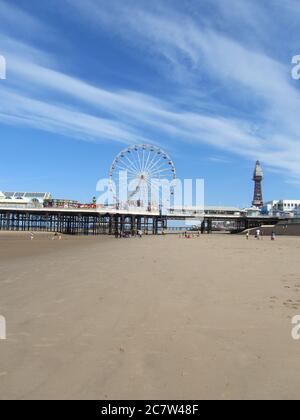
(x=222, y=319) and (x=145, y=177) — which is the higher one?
(x=145, y=177)

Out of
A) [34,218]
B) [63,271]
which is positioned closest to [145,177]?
[34,218]

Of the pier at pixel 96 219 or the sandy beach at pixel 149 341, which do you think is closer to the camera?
the sandy beach at pixel 149 341

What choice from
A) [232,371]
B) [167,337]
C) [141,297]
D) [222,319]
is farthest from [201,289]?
[232,371]

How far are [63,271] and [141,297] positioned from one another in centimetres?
456

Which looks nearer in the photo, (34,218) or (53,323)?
(53,323)

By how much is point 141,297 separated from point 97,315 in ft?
5.12

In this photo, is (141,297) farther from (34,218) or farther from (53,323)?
(34,218)

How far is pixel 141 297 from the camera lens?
7332mm

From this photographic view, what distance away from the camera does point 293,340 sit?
470 cm

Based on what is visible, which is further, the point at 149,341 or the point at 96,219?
the point at 96,219

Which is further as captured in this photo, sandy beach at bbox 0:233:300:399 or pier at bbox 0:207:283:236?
pier at bbox 0:207:283:236

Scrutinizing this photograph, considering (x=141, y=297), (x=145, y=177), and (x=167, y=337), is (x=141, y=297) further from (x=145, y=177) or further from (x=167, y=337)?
(x=145, y=177)
